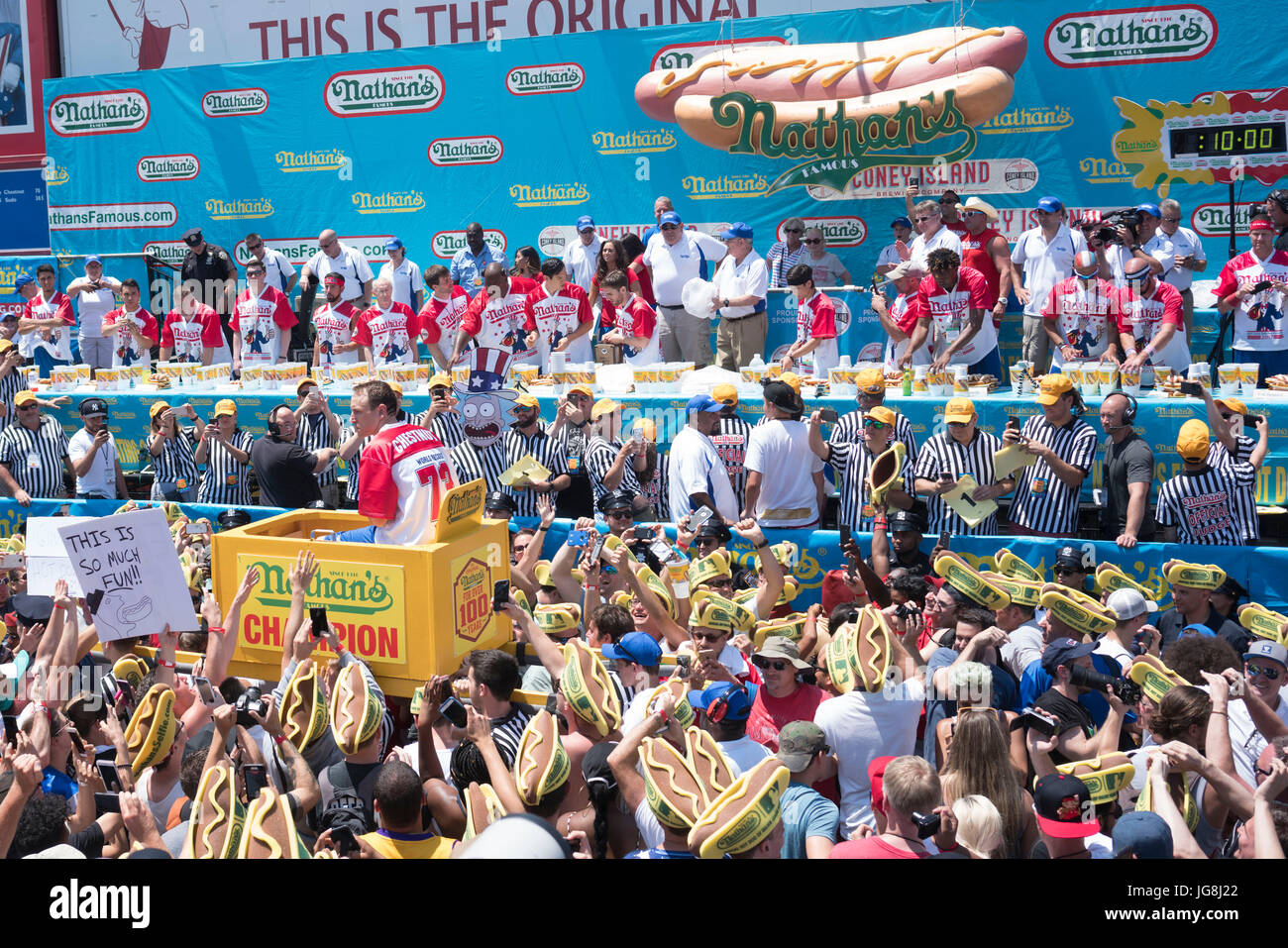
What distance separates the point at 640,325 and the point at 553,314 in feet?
2.63

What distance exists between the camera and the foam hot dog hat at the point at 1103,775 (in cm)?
440

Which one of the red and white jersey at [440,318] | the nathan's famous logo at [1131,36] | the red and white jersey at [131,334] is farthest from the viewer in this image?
the red and white jersey at [131,334]

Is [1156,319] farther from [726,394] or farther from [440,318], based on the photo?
[440,318]

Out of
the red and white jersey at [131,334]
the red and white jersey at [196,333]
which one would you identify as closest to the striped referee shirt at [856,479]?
the red and white jersey at [196,333]

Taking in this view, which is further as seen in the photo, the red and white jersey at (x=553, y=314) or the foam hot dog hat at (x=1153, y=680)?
the red and white jersey at (x=553, y=314)

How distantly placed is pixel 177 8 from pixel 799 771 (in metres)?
18.0

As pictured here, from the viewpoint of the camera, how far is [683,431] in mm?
9164

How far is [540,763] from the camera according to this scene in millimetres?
4484

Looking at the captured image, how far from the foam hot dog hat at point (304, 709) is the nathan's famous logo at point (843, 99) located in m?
11.0

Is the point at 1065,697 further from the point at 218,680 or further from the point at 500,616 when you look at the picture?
the point at 218,680

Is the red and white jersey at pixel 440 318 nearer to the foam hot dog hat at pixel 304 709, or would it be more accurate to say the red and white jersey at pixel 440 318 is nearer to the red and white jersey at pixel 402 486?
the red and white jersey at pixel 402 486

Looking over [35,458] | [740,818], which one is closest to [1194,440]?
[740,818]
